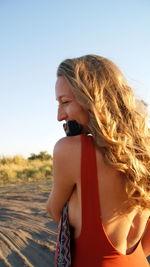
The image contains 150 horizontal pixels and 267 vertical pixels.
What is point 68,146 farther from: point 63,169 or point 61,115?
point 61,115

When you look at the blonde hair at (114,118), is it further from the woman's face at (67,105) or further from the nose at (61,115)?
the nose at (61,115)

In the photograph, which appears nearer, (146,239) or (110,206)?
(110,206)


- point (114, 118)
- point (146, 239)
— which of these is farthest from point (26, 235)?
point (114, 118)

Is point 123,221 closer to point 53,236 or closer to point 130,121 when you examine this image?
point 130,121

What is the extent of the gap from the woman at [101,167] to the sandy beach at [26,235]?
10.7 ft

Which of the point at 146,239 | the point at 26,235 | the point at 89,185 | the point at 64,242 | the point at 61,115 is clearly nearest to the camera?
the point at 89,185

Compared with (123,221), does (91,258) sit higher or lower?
lower

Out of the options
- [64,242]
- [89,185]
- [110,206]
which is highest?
[89,185]

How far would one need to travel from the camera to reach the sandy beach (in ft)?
15.4

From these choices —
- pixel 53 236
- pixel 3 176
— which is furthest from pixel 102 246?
pixel 3 176

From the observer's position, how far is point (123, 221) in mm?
1618

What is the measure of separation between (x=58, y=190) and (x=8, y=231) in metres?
4.65

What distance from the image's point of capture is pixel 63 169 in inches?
60.1

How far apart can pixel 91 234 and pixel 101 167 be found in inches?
12.3
